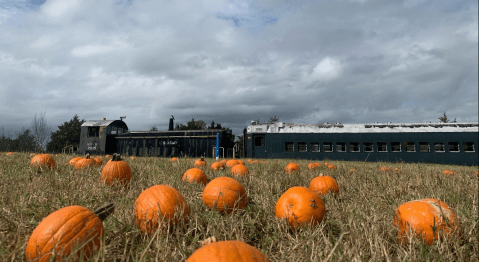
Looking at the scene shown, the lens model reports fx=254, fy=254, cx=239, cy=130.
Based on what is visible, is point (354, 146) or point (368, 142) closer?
point (368, 142)

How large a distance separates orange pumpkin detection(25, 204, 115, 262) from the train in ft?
56.8

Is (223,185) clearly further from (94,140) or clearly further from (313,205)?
(94,140)

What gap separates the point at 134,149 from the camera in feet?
68.8

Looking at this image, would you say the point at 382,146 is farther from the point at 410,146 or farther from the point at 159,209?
the point at 159,209

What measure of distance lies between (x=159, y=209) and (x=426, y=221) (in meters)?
2.17

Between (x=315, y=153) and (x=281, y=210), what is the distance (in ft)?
59.1

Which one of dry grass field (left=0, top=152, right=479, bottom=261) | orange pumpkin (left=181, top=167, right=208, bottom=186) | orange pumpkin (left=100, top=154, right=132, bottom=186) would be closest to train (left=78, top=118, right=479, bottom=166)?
orange pumpkin (left=181, top=167, right=208, bottom=186)

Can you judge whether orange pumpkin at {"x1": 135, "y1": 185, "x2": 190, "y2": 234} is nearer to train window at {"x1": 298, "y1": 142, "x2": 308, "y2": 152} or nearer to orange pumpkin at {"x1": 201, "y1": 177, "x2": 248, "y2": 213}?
orange pumpkin at {"x1": 201, "y1": 177, "x2": 248, "y2": 213}

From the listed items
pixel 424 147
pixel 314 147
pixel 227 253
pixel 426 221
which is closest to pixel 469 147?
pixel 424 147

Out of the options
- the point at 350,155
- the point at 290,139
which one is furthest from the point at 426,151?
the point at 290,139

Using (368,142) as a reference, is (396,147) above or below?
below

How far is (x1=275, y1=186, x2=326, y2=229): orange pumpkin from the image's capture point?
2.28 m

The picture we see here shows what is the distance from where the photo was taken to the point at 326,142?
19.9 m

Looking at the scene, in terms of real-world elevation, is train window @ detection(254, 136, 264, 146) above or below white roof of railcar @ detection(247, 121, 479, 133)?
below
